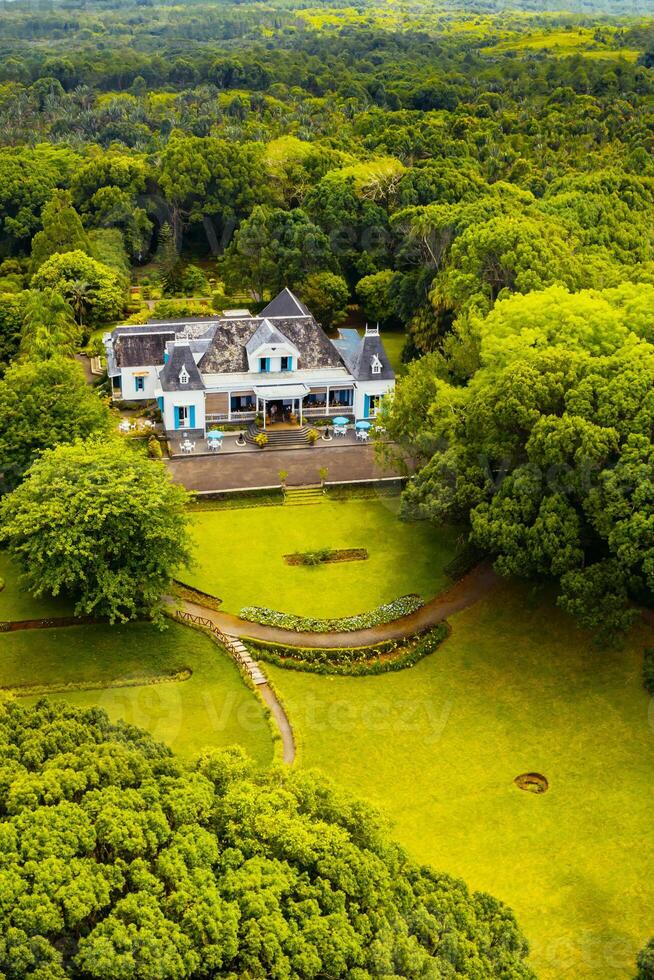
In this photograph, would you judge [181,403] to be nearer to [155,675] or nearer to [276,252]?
[155,675]

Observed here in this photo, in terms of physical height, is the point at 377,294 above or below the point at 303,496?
above

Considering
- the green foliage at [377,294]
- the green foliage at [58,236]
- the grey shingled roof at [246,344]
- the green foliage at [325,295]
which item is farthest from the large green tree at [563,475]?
the green foliage at [58,236]

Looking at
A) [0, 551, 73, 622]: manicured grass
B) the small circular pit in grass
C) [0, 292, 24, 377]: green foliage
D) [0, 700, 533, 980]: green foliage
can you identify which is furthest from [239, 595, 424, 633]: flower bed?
[0, 292, 24, 377]: green foliage

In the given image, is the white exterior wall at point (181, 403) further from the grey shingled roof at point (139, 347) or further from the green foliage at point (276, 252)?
the green foliage at point (276, 252)

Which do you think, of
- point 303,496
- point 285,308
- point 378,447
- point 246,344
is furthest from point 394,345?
point 303,496

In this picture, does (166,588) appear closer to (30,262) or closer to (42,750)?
(42,750)
